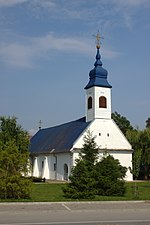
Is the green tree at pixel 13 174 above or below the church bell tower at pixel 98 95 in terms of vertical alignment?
below

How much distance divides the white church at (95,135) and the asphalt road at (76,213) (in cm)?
2852

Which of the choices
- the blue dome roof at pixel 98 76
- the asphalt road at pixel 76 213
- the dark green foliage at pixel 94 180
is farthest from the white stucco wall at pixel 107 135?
the asphalt road at pixel 76 213

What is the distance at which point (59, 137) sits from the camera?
180 feet

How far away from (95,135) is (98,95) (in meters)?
5.49

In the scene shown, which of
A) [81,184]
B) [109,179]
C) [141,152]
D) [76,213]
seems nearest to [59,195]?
[81,184]

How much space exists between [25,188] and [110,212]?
19.2ft

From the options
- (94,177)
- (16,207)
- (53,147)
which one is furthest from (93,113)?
(16,207)

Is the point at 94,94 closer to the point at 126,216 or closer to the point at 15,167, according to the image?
the point at 15,167

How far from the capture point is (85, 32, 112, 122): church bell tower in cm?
4944

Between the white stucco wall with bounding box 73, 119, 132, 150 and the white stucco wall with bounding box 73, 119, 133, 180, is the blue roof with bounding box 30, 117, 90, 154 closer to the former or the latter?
the white stucco wall with bounding box 73, 119, 132, 150

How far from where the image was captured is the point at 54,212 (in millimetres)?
15664

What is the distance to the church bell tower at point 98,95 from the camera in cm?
4944

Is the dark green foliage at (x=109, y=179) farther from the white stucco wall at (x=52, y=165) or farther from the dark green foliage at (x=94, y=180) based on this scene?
the white stucco wall at (x=52, y=165)

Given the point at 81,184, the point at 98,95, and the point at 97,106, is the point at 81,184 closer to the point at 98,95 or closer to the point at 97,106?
the point at 97,106
